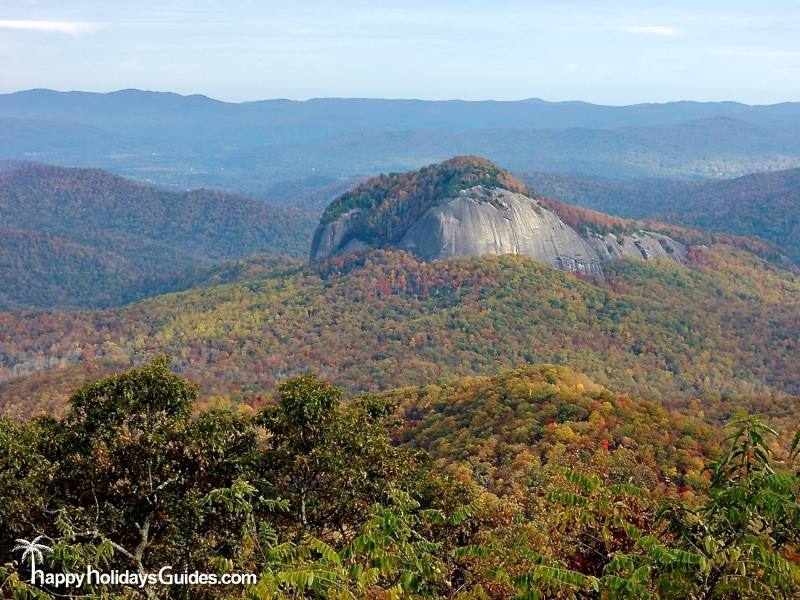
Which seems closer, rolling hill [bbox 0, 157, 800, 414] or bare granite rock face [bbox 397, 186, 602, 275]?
rolling hill [bbox 0, 157, 800, 414]

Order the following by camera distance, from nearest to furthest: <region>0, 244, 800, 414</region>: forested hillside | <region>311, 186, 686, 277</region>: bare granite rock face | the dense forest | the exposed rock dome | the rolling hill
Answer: the dense forest
<region>0, 244, 800, 414</region>: forested hillside
the rolling hill
<region>311, 186, 686, 277</region>: bare granite rock face
the exposed rock dome

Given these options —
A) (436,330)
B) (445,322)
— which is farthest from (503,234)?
(436,330)

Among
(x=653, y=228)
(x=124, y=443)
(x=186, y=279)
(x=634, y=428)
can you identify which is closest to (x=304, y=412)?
(x=124, y=443)

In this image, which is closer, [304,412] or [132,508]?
[132,508]

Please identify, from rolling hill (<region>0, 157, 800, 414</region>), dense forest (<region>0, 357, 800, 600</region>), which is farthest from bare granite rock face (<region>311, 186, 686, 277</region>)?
dense forest (<region>0, 357, 800, 600</region>)

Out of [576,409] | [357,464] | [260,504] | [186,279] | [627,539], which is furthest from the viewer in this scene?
[186,279]

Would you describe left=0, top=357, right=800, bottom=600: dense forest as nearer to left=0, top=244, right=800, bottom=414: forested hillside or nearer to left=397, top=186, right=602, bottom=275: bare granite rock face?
left=0, top=244, right=800, bottom=414: forested hillside

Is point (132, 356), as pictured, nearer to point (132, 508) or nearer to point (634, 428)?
point (634, 428)
